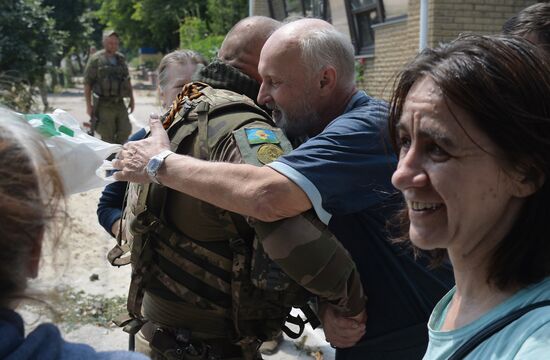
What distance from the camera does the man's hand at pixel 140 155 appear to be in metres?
2.10

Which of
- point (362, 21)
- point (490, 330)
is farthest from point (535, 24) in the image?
point (362, 21)

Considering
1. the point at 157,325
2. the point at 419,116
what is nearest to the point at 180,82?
the point at 157,325

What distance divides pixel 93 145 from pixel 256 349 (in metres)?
0.96

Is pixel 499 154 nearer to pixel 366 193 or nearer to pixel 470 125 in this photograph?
pixel 470 125

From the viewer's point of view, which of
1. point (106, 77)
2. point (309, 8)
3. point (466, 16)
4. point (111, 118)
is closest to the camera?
point (466, 16)

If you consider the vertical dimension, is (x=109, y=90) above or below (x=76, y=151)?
below

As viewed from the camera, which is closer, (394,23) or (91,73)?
(91,73)

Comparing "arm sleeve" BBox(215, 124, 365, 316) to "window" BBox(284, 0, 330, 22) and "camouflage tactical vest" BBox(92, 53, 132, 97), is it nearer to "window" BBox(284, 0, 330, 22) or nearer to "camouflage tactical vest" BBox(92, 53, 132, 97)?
"camouflage tactical vest" BBox(92, 53, 132, 97)

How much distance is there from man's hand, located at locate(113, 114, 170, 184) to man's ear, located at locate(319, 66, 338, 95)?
22.3 inches

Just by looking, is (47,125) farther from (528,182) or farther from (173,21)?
(173,21)

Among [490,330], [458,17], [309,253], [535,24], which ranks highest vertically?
[535,24]

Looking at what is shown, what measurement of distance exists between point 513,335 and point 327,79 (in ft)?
4.01

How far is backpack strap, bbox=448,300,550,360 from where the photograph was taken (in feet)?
3.68

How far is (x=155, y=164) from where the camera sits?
6.63 feet
